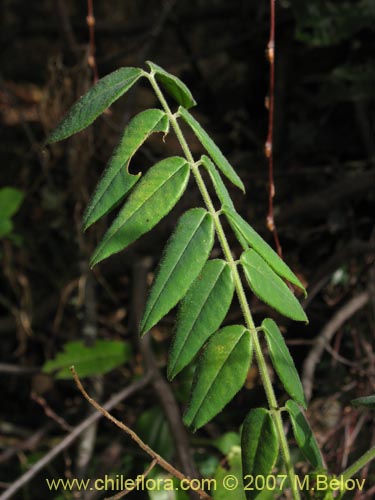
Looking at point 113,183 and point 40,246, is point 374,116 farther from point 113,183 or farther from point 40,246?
point 113,183

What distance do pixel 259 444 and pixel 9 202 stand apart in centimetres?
133

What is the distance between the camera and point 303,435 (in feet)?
3.14

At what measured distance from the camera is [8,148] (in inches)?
103

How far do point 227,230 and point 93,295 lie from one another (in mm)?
466

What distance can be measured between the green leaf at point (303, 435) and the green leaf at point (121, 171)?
355 millimetres

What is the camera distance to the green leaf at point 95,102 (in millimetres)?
909

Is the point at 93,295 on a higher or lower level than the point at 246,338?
lower

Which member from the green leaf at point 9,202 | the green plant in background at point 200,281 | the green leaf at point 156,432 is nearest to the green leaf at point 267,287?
the green plant in background at point 200,281

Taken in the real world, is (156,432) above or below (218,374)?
below

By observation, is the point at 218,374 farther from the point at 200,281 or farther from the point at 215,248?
the point at 215,248

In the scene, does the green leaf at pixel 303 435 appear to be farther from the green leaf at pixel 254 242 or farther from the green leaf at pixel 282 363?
the green leaf at pixel 254 242

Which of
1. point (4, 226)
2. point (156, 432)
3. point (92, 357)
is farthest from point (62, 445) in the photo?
point (4, 226)

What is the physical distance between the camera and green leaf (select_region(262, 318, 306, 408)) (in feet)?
3.02

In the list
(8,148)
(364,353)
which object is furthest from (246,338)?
(8,148)
